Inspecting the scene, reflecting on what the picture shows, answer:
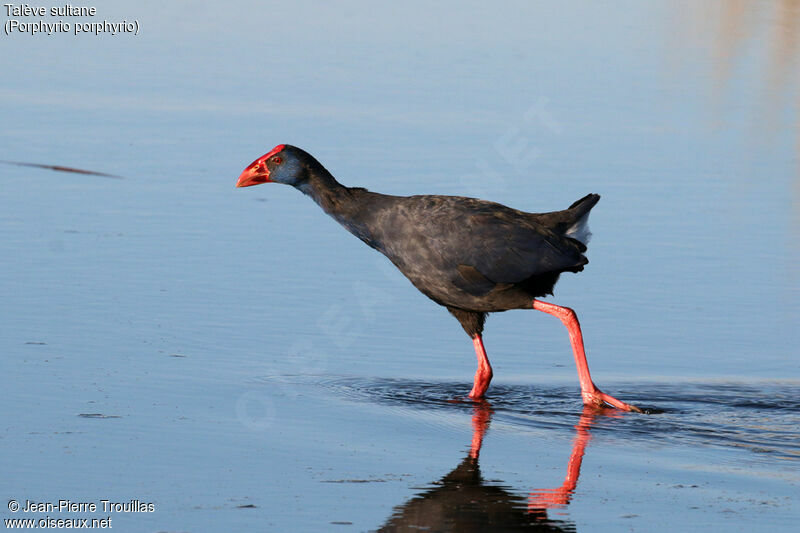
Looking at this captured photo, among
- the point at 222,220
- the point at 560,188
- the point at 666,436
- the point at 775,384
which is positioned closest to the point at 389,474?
the point at 666,436

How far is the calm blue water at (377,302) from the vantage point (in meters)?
6.20

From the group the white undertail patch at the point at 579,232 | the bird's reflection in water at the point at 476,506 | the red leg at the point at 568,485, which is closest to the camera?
the bird's reflection in water at the point at 476,506

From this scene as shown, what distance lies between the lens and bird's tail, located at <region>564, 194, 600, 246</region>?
8.48 metres

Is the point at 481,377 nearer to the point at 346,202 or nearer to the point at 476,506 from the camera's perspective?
the point at 346,202

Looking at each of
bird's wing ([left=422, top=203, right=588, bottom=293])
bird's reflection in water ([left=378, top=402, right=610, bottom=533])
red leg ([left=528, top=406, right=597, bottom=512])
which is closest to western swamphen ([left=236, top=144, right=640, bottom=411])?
bird's wing ([left=422, top=203, right=588, bottom=293])

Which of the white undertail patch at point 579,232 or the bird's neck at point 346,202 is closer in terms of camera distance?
the bird's neck at point 346,202

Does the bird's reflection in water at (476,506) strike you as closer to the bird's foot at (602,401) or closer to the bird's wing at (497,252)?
the bird's foot at (602,401)

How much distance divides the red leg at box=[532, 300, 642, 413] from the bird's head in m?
1.56

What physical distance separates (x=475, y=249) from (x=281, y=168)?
1.33 metres

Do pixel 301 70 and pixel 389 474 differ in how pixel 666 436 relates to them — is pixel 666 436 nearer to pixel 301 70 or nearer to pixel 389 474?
pixel 389 474

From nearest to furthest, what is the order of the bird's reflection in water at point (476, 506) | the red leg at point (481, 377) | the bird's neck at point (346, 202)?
1. the bird's reflection in water at point (476, 506)
2. the red leg at point (481, 377)
3. the bird's neck at point (346, 202)

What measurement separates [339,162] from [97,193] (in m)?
1.98

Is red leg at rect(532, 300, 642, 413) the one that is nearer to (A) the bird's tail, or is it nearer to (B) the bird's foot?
(B) the bird's foot

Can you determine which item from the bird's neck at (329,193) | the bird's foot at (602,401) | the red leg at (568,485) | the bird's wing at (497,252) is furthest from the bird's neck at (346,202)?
the red leg at (568,485)
